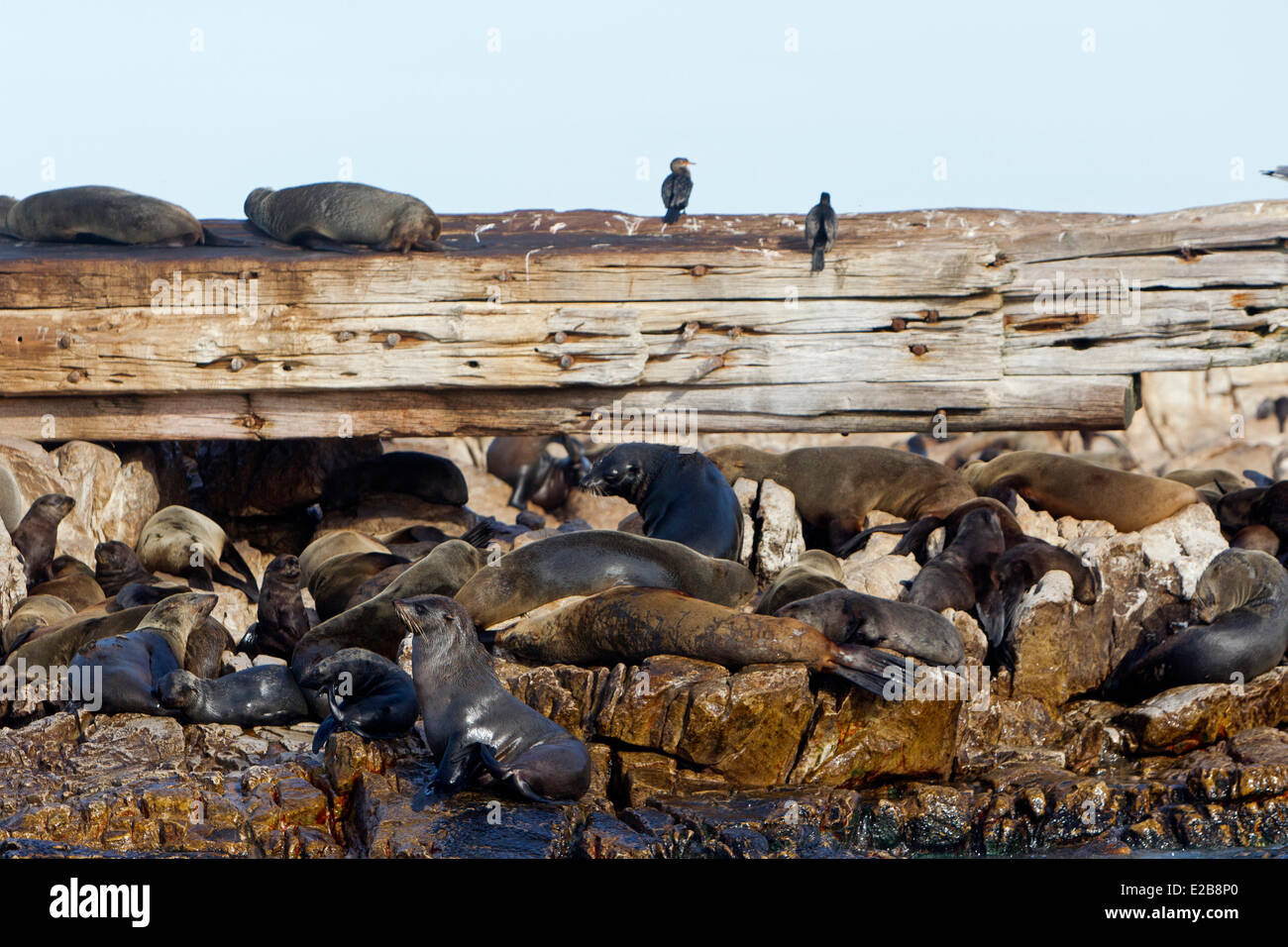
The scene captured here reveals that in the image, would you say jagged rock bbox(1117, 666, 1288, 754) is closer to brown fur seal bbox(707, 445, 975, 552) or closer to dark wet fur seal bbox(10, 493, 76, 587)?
brown fur seal bbox(707, 445, 975, 552)

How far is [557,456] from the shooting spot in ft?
52.9

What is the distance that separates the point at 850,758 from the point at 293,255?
662 cm

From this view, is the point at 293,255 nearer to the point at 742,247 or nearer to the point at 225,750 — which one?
the point at 742,247

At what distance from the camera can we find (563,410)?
1070 cm

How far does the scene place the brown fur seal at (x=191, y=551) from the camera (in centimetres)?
1030

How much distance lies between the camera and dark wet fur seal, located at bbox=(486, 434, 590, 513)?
15.1 meters

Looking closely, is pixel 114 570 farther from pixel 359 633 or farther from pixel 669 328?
pixel 669 328

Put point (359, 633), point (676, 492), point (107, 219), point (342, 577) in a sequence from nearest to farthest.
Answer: point (359, 633), point (342, 577), point (676, 492), point (107, 219)

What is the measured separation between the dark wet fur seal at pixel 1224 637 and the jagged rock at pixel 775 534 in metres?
2.58

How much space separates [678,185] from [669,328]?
2.12 m

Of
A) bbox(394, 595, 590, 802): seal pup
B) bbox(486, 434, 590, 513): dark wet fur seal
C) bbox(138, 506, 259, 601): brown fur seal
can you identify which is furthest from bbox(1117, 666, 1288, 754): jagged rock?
bbox(486, 434, 590, 513): dark wet fur seal

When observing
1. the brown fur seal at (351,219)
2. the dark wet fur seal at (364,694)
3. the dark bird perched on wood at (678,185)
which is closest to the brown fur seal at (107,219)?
the brown fur seal at (351,219)

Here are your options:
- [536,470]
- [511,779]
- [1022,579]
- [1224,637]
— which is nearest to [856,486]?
[1022,579]

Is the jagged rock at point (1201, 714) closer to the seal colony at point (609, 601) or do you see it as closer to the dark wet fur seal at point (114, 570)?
the seal colony at point (609, 601)
